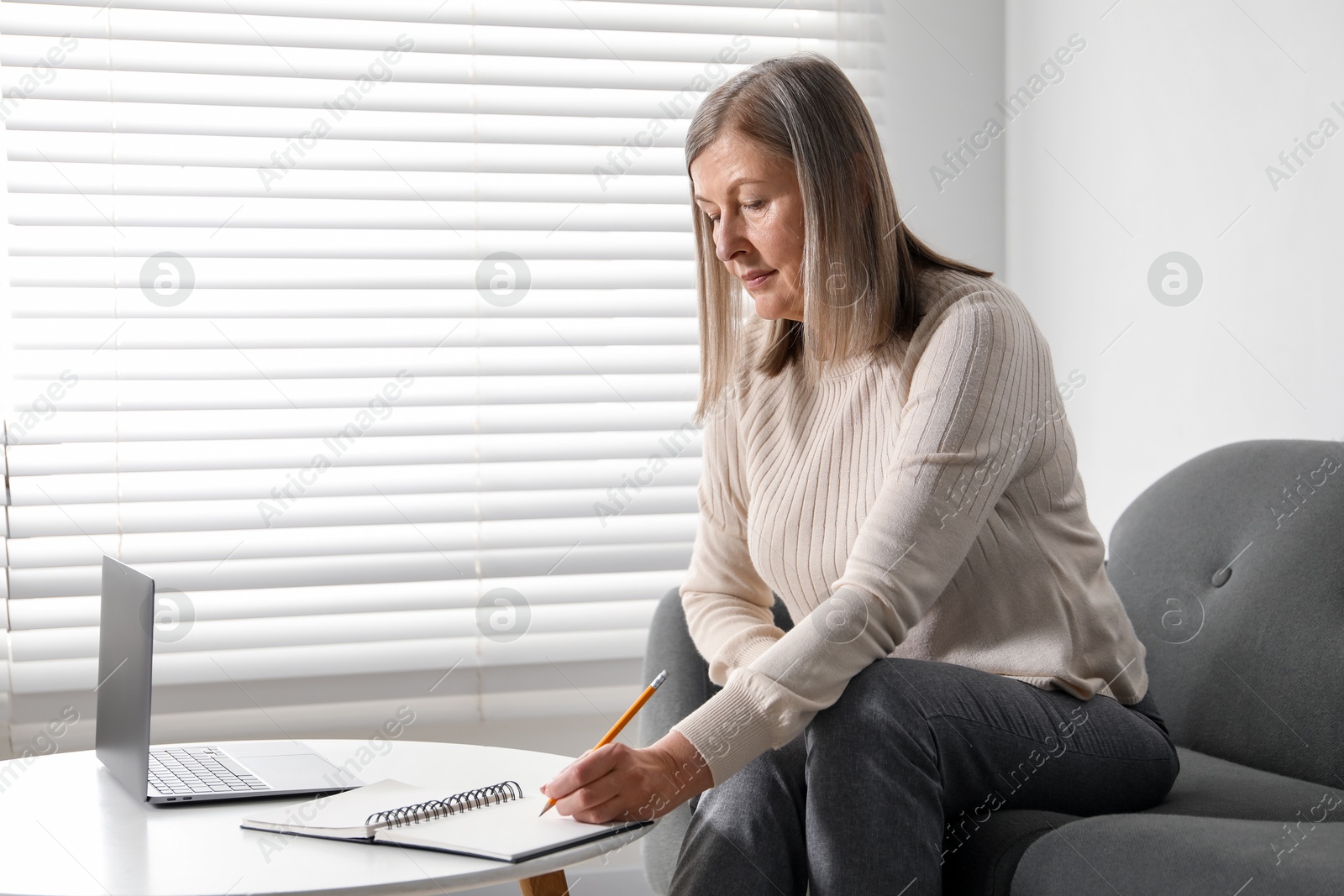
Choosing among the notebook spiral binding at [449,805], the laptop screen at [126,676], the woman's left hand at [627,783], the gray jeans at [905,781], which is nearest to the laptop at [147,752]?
the laptop screen at [126,676]

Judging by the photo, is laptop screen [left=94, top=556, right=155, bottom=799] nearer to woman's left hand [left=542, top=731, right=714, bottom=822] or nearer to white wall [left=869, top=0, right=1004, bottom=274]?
woman's left hand [left=542, top=731, right=714, bottom=822]

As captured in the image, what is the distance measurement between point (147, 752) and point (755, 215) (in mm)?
829

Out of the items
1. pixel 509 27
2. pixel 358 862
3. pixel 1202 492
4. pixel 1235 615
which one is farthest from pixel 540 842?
pixel 509 27

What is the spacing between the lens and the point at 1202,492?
4.89 feet

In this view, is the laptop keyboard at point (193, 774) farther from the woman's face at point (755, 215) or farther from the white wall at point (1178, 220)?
the white wall at point (1178, 220)

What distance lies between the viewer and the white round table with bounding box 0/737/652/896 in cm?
83

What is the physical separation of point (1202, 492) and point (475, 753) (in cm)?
97

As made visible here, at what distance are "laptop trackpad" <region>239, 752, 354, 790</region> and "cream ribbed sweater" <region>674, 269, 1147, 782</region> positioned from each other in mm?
362

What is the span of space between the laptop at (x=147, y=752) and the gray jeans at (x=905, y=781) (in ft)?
1.32

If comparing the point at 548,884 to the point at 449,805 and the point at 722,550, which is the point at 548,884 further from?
the point at 722,550

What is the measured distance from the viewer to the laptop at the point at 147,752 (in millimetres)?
1062

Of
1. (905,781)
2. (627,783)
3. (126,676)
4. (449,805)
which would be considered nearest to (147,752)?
(126,676)

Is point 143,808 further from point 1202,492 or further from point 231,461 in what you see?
point 1202,492

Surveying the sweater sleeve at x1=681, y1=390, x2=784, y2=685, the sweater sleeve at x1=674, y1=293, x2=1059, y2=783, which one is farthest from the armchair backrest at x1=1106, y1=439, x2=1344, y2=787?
the sweater sleeve at x1=681, y1=390, x2=784, y2=685
